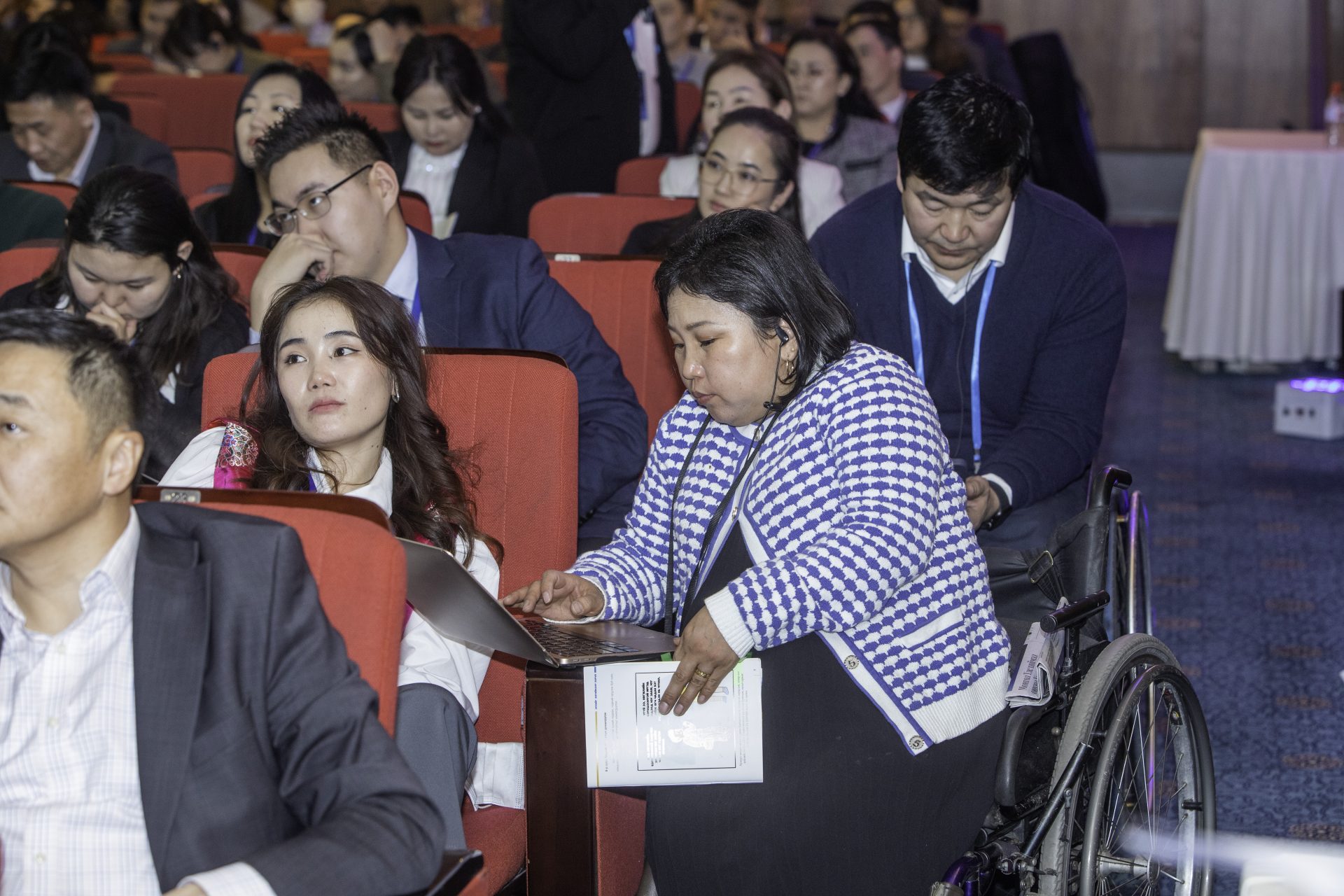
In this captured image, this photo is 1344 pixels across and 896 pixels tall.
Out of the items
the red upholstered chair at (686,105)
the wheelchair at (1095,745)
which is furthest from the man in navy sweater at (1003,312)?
the red upholstered chair at (686,105)

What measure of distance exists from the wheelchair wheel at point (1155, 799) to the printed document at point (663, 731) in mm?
486

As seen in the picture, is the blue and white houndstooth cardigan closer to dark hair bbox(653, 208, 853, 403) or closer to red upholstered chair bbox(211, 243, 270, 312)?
dark hair bbox(653, 208, 853, 403)

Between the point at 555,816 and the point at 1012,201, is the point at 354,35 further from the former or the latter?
the point at 555,816

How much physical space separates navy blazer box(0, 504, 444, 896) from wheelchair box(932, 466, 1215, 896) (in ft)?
2.28

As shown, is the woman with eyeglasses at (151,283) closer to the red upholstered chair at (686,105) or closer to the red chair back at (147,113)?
the red chair back at (147,113)

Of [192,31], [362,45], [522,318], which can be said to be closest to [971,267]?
[522,318]

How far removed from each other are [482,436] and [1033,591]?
853mm

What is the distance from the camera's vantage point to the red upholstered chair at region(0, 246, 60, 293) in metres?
3.01

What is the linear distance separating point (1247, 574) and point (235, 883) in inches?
125

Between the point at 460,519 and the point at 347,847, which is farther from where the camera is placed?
the point at 460,519

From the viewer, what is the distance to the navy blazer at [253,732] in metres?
1.34

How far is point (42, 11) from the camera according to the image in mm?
8680

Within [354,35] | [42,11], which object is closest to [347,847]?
[354,35]

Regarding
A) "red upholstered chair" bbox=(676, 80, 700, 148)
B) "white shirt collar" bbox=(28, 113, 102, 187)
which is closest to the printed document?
"white shirt collar" bbox=(28, 113, 102, 187)
